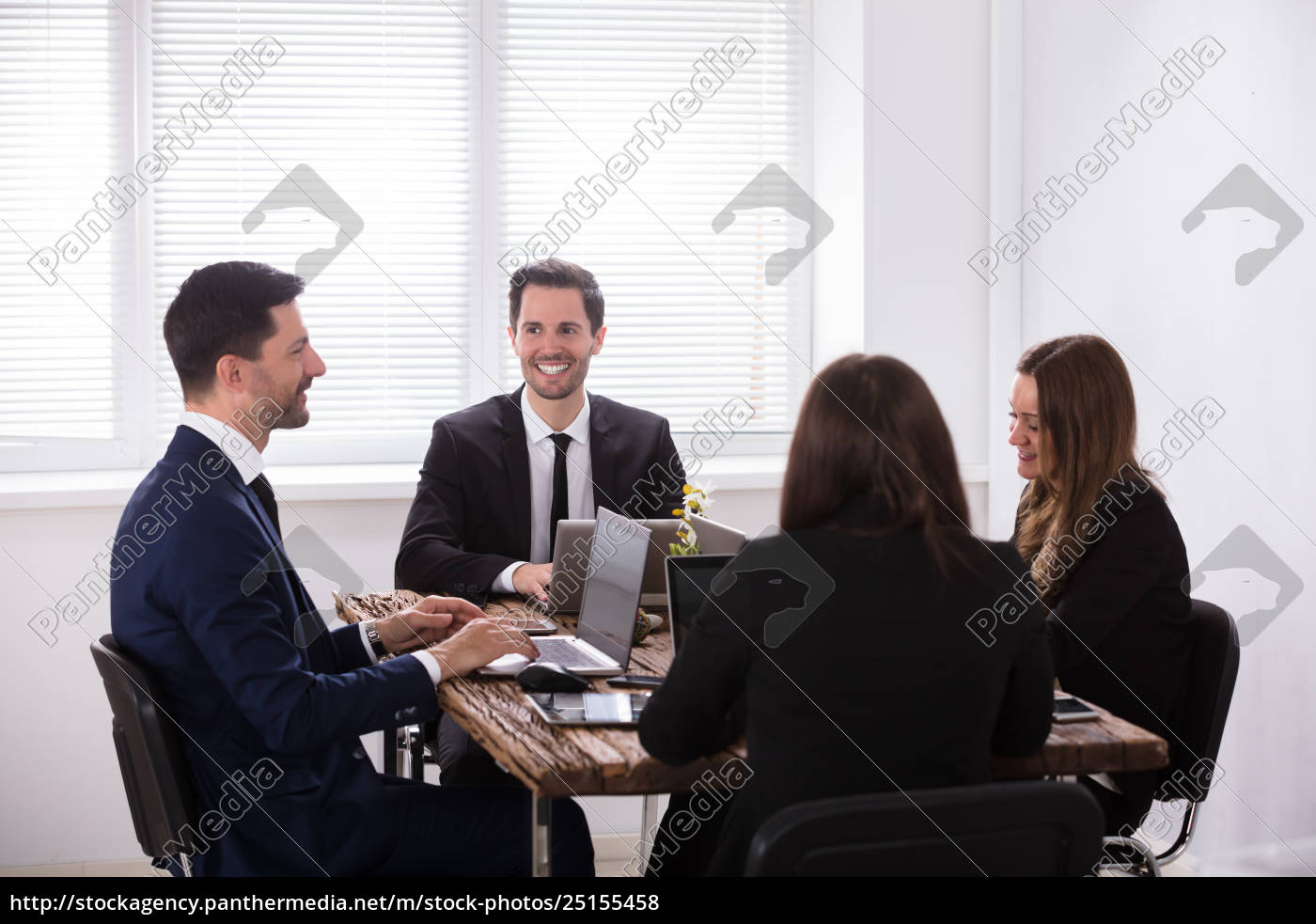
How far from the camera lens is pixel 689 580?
1.94 meters

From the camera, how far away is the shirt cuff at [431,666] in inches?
77.4

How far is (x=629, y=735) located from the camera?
67.6 inches

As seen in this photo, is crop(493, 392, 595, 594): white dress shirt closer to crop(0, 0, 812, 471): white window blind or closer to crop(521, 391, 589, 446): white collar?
crop(521, 391, 589, 446): white collar

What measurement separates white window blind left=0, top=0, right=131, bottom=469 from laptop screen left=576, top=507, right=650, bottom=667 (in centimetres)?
202

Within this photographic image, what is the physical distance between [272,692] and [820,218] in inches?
107

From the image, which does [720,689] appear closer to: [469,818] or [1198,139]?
[469,818]

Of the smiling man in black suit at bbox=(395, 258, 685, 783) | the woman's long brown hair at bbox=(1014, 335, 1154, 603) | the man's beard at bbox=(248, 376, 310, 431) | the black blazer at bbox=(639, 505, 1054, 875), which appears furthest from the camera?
the smiling man in black suit at bbox=(395, 258, 685, 783)

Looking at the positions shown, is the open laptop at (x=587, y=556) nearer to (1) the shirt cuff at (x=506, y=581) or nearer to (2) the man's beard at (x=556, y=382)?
(1) the shirt cuff at (x=506, y=581)

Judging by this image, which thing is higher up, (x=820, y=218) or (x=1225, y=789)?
(x=820, y=218)

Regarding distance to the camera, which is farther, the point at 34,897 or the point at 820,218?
the point at 820,218

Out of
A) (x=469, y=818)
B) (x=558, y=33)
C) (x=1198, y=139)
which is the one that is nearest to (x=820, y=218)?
(x=558, y=33)

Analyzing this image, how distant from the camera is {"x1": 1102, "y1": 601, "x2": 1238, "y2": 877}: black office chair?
209 centimetres

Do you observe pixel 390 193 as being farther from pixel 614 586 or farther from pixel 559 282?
pixel 614 586

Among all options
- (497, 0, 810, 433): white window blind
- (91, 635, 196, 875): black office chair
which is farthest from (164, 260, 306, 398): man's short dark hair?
(497, 0, 810, 433): white window blind
